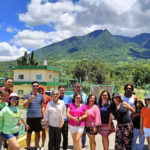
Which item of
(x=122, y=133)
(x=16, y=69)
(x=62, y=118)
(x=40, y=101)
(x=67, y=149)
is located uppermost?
(x=16, y=69)

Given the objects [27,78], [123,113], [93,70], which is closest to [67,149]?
[123,113]

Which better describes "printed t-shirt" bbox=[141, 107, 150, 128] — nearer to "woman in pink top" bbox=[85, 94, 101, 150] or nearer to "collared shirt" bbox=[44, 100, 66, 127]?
"woman in pink top" bbox=[85, 94, 101, 150]

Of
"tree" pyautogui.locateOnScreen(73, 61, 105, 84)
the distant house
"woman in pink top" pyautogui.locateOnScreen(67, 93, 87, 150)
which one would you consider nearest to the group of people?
"woman in pink top" pyautogui.locateOnScreen(67, 93, 87, 150)

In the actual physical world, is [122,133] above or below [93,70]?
below

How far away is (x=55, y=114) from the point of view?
4105 mm

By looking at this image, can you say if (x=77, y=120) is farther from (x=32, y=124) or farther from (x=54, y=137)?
(x=32, y=124)

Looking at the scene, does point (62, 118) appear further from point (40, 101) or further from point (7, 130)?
point (7, 130)

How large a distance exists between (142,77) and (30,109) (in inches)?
2284

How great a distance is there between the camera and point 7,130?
3475 mm

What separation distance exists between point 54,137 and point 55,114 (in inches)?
21.4

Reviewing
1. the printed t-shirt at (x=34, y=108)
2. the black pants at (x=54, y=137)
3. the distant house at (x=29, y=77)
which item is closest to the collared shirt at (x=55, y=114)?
the black pants at (x=54, y=137)

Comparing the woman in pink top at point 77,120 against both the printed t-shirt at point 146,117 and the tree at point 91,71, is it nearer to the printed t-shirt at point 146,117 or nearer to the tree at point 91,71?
the printed t-shirt at point 146,117

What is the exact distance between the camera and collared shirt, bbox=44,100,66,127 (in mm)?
4112

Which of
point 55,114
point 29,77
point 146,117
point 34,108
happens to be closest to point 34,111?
point 34,108
